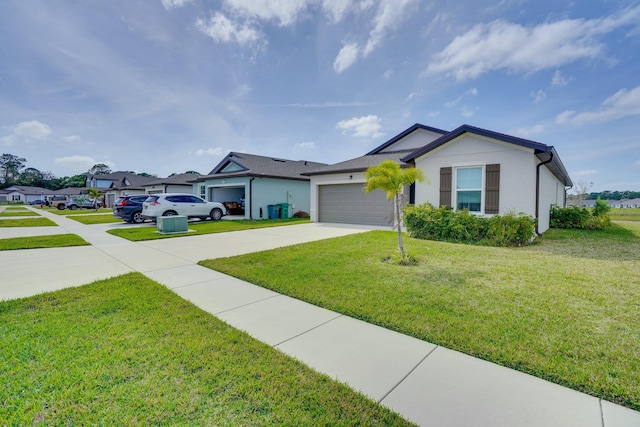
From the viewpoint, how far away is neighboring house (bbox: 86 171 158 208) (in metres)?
33.2

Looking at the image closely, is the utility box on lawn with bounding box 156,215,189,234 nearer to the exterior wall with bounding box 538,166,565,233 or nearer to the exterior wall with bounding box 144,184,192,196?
the exterior wall with bounding box 538,166,565,233

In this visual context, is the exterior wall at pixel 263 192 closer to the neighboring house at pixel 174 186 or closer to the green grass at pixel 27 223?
the neighboring house at pixel 174 186

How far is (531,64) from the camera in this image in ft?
34.6

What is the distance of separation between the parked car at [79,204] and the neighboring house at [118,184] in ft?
9.55

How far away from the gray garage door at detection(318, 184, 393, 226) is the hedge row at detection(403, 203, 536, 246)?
2194mm

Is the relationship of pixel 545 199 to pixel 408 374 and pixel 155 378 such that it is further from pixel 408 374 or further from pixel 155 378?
pixel 155 378

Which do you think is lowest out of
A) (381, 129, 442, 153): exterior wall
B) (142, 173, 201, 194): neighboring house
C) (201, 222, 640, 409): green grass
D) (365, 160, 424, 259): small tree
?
(201, 222, 640, 409): green grass

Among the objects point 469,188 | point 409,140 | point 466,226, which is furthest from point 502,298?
point 409,140

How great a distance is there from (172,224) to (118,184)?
37.1 meters

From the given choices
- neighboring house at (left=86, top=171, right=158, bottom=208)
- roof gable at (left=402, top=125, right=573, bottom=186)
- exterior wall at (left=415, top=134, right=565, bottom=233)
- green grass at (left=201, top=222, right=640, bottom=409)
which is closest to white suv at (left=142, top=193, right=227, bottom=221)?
green grass at (left=201, top=222, right=640, bottom=409)

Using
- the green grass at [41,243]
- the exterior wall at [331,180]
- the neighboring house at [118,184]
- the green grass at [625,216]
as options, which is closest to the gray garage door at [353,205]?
the exterior wall at [331,180]

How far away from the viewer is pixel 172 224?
11.2 meters

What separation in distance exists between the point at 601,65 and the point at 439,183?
8140mm

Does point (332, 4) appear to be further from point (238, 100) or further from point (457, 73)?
point (238, 100)
